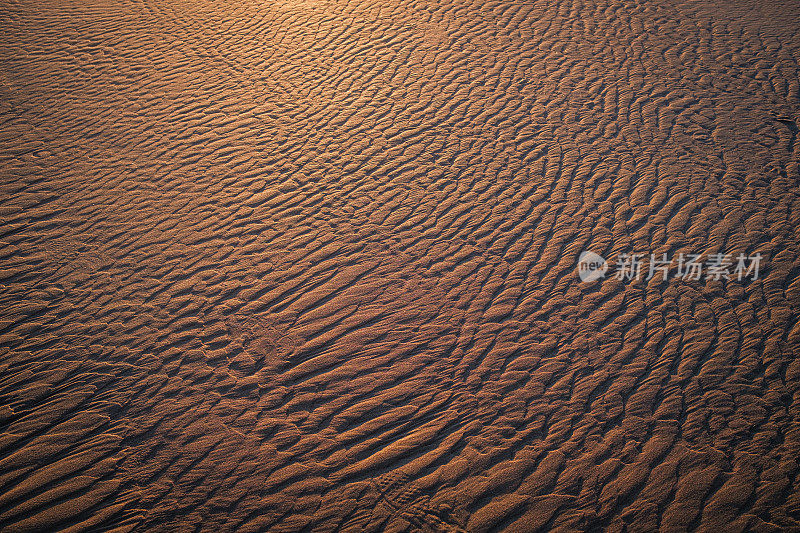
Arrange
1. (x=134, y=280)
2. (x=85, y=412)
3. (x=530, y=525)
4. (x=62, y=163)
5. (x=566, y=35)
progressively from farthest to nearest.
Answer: (x=566, y=35), (x=62, y=163), (x=134, y=280), (x=85, y=412), (x=530, y=525)

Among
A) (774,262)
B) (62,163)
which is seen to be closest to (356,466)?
(774,262)

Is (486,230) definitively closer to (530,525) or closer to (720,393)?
(720,393)
